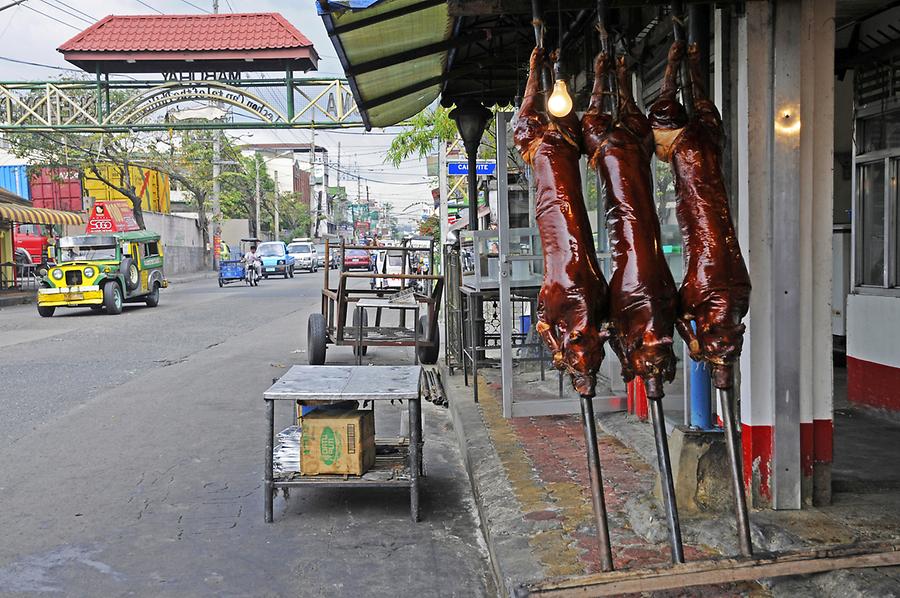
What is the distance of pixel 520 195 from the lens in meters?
7.99

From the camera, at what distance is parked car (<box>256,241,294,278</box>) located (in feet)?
139

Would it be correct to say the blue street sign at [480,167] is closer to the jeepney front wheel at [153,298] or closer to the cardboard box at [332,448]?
the cardboard box at [332,448]

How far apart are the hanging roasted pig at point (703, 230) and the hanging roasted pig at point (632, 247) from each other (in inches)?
4.0

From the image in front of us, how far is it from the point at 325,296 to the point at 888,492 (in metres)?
8.61

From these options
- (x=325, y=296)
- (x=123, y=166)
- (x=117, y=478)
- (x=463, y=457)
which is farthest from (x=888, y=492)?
(x=123, y=166)

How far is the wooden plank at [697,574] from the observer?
2.82m

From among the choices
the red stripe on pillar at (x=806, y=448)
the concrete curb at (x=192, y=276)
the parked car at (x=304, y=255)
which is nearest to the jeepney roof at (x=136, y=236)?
the concrete curb at (x=192, y=276)

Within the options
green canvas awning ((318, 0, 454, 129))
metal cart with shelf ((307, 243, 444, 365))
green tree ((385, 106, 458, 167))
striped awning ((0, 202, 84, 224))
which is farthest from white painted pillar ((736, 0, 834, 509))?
striped awning ((0, 202, 84, 224))

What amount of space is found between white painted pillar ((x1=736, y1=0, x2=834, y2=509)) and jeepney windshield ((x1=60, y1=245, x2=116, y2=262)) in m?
20.8

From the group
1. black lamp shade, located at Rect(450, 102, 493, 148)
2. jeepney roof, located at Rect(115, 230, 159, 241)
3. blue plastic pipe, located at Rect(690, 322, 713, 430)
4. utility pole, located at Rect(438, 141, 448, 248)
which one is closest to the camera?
blue plastic pipe, located at Rect(690, 322, 713, 430)

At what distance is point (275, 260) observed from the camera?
4269cm

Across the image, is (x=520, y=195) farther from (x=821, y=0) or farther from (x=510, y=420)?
(x=821, y=0)

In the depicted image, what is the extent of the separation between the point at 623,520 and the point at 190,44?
18.1 meters

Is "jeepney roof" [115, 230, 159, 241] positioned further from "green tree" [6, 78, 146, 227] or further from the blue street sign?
the blue street sign
